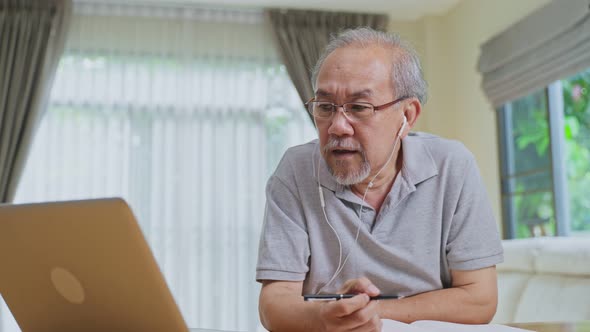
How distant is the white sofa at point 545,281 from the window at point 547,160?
1.27 m

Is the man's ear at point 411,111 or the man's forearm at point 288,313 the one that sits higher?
the man's ear at point 411,111

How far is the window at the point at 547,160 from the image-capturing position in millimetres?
3807

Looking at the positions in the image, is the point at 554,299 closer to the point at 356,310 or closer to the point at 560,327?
the point at 560,327

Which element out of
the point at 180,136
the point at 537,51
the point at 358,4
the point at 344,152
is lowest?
the point at 344,152

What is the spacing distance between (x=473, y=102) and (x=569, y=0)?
50.9 inches

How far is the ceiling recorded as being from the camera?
493 cm

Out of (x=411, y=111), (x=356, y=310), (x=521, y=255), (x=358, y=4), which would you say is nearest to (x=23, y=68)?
(x=358, y=4)

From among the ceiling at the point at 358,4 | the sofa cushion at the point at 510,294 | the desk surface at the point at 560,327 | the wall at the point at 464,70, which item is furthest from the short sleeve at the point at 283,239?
the ceiling at the point at 358,4

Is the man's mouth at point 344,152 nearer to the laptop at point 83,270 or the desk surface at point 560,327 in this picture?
the desk surface at point 560,327

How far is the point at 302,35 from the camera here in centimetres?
504

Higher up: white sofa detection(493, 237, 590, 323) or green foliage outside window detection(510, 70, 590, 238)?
green foliage outside window detection(510, 70, 590, 238)

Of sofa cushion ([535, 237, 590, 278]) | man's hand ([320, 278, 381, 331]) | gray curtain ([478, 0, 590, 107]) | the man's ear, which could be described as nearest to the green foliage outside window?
gray curtain ([478, 0, 590, 107])

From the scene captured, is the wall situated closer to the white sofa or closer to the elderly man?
the white sofa

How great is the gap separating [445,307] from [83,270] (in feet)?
2.43
